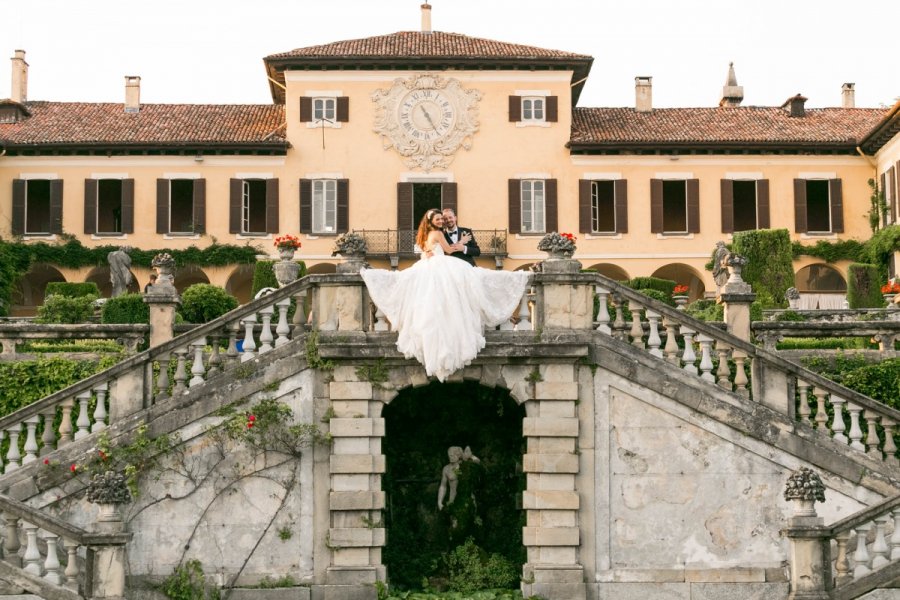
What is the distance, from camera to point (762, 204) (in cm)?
3969

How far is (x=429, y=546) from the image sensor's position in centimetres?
1609

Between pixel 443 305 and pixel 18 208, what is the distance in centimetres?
2776

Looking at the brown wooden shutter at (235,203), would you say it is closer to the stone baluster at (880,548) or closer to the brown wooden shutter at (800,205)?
the brown wooden shutter at (800,205)

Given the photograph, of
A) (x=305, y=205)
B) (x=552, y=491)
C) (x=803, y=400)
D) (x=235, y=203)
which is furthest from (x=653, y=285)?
(x=552, y=491)

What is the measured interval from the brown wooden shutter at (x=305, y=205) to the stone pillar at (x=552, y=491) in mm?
24977

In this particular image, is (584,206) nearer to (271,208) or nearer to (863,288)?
(271,208)

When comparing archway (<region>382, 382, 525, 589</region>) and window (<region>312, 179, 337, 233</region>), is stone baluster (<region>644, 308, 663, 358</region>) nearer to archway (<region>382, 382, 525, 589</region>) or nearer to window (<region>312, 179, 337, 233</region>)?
archway (<region>382, 382, 525, 589</region>)

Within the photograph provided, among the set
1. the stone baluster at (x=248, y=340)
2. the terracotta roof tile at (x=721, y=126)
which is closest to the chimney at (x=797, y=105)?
the terracotta roof tile at (x=721, y=126)

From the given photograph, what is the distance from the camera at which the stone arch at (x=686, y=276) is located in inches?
1583

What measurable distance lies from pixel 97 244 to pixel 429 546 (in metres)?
25.7

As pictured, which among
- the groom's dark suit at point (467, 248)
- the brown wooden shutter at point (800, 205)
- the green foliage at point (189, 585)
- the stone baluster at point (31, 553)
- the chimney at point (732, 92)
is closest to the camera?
the stone baluster at point (31, 553)

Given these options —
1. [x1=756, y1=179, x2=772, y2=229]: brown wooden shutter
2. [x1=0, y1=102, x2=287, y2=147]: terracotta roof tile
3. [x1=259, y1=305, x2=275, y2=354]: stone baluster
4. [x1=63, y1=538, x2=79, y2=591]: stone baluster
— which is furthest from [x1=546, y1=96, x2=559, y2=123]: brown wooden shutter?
[x1=63, y1=538, x2=79, y2=591]: stone baluster

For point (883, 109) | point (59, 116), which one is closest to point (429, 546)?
point (59, 116)

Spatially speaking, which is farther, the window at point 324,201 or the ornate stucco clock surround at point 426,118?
the window at point 324,201
